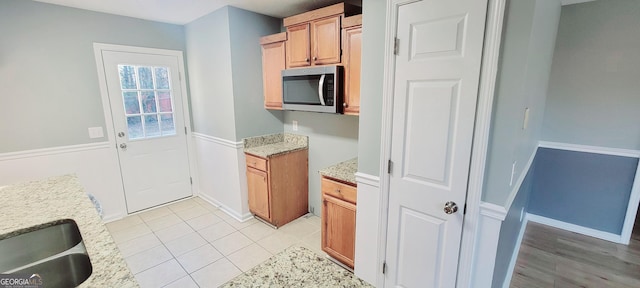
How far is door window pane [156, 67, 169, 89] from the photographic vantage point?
3.32 m

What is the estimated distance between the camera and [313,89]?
251 centimetres

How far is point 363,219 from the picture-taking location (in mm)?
1984

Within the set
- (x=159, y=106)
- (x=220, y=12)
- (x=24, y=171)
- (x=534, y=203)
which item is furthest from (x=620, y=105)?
(x=24, y=171)

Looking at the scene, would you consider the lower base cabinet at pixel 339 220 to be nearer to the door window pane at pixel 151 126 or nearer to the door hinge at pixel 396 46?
the door hinge at pixel 396 46

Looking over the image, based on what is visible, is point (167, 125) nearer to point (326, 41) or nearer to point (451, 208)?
point (326, 41)

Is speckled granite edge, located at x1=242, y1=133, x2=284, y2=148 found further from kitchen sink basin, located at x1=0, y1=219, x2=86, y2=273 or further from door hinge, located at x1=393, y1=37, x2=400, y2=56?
door hinge, located at x1=393, y1=37, x2=400, y2=56

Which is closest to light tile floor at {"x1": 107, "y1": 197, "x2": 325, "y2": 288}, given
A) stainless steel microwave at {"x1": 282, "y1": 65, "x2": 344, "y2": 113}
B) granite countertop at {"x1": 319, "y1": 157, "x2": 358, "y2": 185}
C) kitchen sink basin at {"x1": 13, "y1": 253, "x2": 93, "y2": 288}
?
granite countertop at {"x1": 319, "y1": 157, "x2": 358, "y2": 185}

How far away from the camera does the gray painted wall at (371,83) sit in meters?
1.66

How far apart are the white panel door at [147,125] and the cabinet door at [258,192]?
1226 mm

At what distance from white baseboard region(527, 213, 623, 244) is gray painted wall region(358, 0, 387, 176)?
103 inches

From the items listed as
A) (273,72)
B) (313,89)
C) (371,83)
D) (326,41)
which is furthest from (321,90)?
(273,72)

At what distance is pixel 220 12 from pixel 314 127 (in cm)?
156

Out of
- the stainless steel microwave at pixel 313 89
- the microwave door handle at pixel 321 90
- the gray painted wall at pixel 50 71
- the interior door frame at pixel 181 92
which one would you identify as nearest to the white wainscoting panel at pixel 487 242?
the stainless steel microwave at pixel 313 89

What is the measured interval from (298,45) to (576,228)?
3.55 metres
